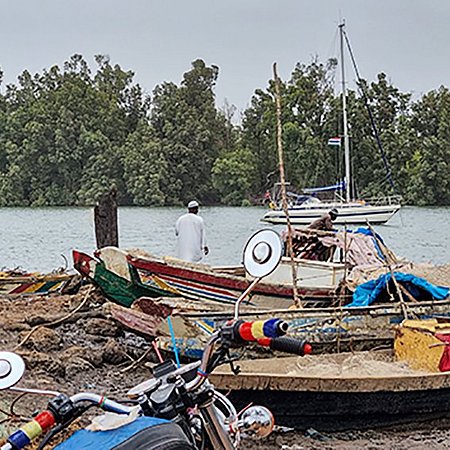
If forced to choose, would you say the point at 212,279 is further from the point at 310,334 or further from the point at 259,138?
the point at 259,138

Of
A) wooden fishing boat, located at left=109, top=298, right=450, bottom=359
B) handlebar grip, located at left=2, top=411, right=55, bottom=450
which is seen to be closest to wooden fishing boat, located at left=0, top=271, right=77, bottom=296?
wooden fishing boat, located at left=109, top=298, right=450, bottom=359

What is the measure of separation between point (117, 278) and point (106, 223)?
198 inches

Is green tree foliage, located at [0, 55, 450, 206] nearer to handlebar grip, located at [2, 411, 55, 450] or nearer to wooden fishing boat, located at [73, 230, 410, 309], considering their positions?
wooden fishing boat, located at [73, 230, 410, 309]

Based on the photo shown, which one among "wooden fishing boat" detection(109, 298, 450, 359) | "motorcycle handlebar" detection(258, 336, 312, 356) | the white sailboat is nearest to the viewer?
"motorcycle handlebar" detection(258, 336, 312, 356)

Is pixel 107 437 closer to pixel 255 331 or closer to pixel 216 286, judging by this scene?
pixel 255 331

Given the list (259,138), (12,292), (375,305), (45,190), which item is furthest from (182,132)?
(375,305)

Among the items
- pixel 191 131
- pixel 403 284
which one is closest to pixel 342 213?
pixel 191 131

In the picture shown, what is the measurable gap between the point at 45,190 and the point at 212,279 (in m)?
58.8

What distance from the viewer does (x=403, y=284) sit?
9219mm

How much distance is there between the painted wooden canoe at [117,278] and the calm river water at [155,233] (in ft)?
55.2

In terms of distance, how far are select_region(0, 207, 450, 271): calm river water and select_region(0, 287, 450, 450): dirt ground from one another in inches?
615

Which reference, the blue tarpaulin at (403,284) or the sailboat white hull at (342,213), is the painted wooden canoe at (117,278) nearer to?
the blue tarpaulin at (403,284)

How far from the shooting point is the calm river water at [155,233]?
32250 millimetres

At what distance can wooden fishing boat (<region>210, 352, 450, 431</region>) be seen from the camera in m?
6.90
